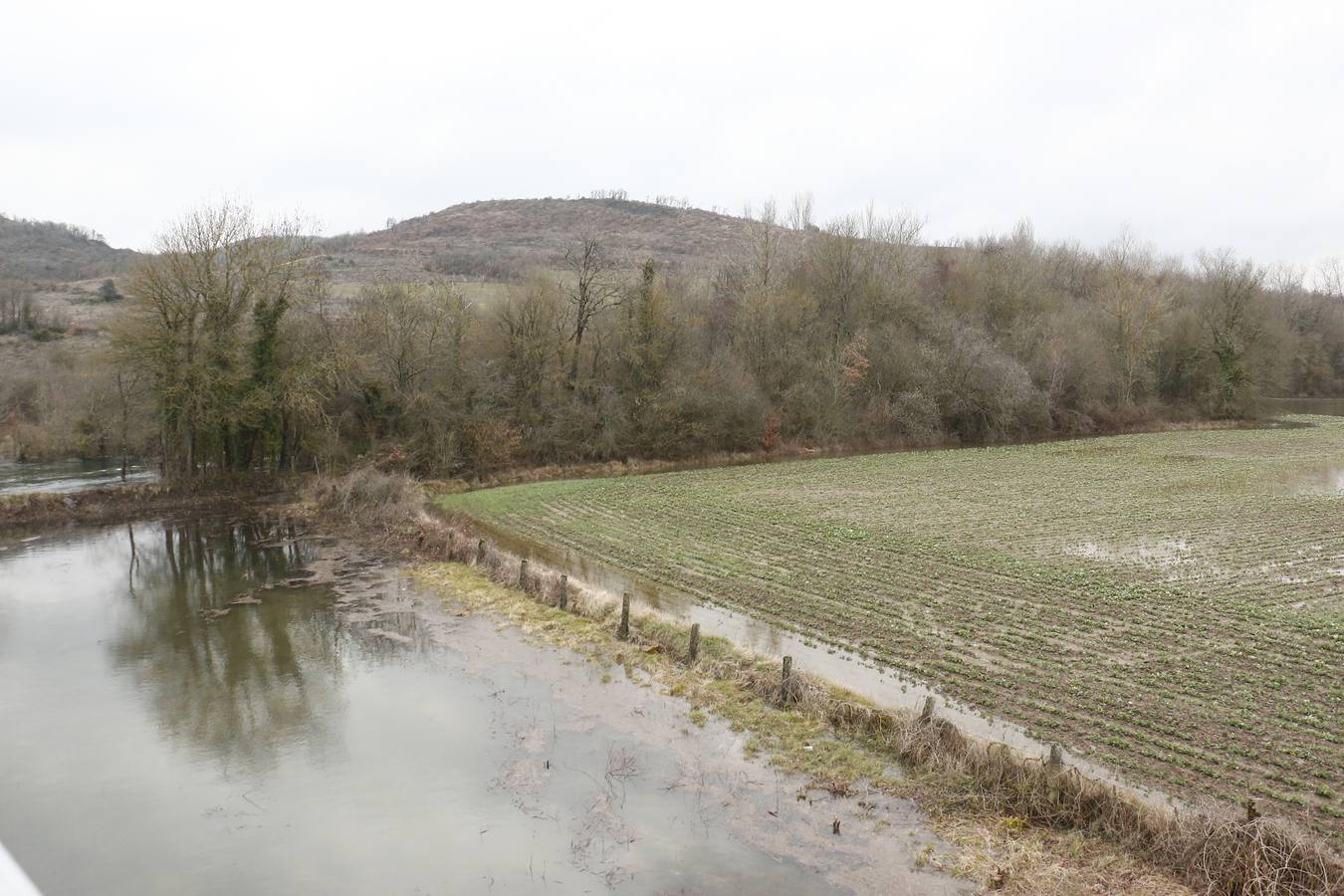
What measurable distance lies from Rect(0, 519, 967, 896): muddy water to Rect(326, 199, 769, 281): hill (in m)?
61.0

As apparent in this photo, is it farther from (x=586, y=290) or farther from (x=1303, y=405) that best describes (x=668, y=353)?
(x=1303, y=405)

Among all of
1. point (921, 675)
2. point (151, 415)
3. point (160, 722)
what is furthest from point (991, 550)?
point (151, 415)

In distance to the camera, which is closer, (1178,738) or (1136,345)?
(1178,738)

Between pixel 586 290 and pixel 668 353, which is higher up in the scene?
pixel 586 290

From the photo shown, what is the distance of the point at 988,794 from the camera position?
10719 mm

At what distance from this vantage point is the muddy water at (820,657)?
1207 centimetres

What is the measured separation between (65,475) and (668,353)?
3179 cm

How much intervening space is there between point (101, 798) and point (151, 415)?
3043 centimetres

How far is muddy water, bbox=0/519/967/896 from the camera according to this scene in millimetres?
9977

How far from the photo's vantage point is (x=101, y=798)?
11.6 meters

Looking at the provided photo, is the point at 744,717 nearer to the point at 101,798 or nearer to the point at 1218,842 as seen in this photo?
the point at 1218,842

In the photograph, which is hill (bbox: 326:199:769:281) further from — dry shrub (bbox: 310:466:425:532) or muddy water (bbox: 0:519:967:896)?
muddy water (bbox: 0:519:967:896)

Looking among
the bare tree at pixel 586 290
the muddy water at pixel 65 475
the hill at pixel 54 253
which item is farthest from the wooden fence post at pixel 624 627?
the hill at pixel 54 253

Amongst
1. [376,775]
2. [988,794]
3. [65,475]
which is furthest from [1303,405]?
[65,475]
